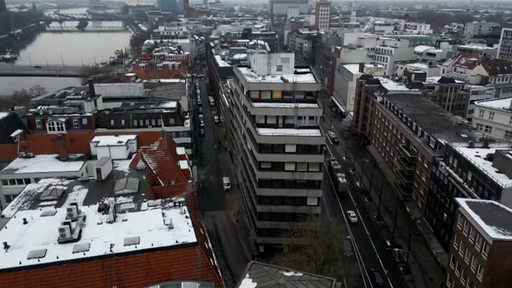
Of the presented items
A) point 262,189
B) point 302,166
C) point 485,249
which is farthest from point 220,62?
point 485,249

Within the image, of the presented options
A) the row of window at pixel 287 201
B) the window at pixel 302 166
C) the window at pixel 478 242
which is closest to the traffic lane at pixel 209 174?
the row of window at pixel 287 201

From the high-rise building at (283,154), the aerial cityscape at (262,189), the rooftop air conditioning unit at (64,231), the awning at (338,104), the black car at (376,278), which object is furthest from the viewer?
the awning at (338,104)

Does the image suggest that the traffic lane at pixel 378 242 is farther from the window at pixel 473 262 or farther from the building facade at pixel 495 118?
the building facade at pixel 495 118

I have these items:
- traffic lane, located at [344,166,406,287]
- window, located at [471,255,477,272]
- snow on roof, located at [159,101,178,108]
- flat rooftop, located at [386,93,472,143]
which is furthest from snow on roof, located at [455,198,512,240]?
snow on roof, located at [159,101,178,108]

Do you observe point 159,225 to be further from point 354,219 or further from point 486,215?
point 354,219

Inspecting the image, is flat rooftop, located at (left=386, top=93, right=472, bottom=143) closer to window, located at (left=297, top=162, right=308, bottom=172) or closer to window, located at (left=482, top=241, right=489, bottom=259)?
window, located at (left=297, top=162, right=308, bottom=172)

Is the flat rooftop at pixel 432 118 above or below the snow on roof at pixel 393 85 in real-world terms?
below

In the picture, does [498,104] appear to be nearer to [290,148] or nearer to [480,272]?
[480,272]
